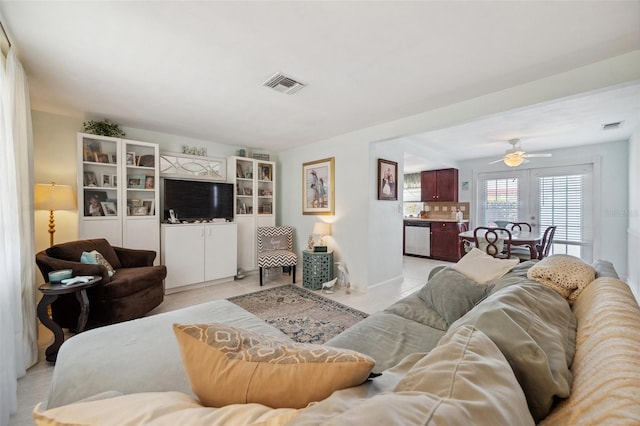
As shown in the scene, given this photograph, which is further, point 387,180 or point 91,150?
point 387,180

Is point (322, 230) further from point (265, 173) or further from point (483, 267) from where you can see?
point (483, 267)

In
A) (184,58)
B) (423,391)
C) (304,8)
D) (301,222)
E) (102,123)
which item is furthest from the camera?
(301,222)

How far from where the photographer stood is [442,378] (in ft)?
1.78

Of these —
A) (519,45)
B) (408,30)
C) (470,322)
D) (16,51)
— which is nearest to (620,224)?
(519,45)

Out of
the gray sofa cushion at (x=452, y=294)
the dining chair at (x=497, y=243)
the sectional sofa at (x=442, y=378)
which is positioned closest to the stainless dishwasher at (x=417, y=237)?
the dining chair at (x=497, y=243)

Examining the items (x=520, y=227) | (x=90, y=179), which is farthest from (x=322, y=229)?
(x=520, y=227)

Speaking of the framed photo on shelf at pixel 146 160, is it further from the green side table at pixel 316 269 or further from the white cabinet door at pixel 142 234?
the green side table at pixel 316 269

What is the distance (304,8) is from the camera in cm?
148

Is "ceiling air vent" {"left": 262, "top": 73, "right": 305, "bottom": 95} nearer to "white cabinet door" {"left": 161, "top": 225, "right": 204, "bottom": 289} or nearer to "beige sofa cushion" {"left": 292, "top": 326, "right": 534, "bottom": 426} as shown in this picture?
"beige sofa cushion" {"left": 292, "top": 326, "right": 534, "bottom": 426}

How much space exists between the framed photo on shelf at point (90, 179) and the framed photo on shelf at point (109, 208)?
27 cm

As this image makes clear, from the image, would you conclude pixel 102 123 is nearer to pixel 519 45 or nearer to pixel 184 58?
pixel 184 58

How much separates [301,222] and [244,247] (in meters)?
1.14

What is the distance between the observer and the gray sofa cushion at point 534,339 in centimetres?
65

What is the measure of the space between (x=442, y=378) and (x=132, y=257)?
3.74 m
